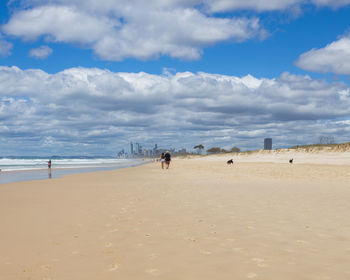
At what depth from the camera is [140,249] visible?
6184mm

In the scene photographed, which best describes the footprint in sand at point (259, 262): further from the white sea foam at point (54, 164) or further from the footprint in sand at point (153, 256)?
the white sea foam at point (54, 164)

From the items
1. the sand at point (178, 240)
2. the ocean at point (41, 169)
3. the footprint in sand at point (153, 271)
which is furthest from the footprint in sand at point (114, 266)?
the ocean at point (41, 169)

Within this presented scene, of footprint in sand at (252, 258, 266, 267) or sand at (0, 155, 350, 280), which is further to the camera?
footprint in sand at (252, 258, 266, 267)

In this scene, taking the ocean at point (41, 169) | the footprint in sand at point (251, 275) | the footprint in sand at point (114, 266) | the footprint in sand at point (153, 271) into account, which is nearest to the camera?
the footprint in sand at point (251, 275)

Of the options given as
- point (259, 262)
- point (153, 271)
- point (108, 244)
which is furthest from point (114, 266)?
point (259, 262)

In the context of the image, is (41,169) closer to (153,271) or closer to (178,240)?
(178,240)

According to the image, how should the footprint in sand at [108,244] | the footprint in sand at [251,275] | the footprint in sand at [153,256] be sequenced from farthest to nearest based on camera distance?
the footprint in sand at [108,244] → the footprint in sand at [153,256] → the footprint in sand at [251,275]

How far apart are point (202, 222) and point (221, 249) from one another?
245 cm

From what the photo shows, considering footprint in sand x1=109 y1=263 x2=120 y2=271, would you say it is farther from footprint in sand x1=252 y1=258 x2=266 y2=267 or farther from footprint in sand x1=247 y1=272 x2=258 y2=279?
footprint in sand x1=252 y1=258 x2=266 y2=267

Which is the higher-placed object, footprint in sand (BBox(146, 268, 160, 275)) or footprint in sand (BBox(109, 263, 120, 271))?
footprint in sand (BBox(109, 263, 120, 271))

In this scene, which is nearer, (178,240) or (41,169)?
(178,240)

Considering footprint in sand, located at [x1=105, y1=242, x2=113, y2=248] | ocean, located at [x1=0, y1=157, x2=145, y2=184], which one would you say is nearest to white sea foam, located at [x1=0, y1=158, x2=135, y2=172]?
ocean, located at [x1=0, y1=157, x2=145, y2=184]

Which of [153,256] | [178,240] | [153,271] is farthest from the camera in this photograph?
[178,240]

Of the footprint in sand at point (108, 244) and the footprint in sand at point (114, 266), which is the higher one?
the footprint in sand at point (114, 266)
